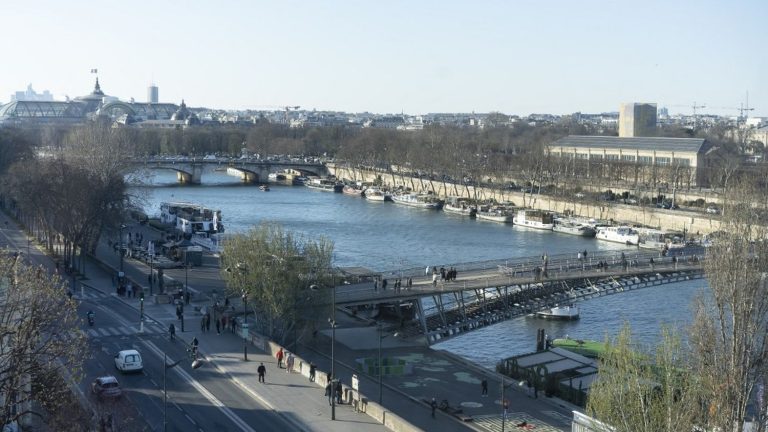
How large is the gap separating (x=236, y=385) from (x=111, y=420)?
3.18 m

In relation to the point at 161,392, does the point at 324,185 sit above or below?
below

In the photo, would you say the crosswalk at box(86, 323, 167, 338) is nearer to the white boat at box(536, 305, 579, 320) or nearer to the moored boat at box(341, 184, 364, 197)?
the white boat at box(536, 305, 579, 320)

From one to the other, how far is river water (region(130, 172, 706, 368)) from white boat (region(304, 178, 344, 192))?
0.84m

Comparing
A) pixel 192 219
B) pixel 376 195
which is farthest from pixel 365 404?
pixel 376 195

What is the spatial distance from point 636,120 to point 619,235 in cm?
3268

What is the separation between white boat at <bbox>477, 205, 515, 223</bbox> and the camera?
39531 millimetres

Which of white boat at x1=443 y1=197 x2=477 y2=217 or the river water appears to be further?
white boat at x1=443 y1=197 x2=477 y2=217

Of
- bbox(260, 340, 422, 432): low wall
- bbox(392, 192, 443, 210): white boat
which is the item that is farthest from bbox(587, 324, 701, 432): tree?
bbox(392, 192, 443, 210): white boat

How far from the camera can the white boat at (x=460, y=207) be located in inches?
1657

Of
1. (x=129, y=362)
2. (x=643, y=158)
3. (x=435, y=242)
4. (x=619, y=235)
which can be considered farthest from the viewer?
(x=643, y=158)

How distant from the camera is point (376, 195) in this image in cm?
4891

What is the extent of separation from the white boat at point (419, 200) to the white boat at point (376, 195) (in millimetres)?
389

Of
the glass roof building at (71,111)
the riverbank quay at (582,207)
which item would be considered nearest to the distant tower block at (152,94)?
the glass roof building at (71,111)

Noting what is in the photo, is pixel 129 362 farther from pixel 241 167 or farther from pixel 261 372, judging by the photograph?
pixel 241 167
